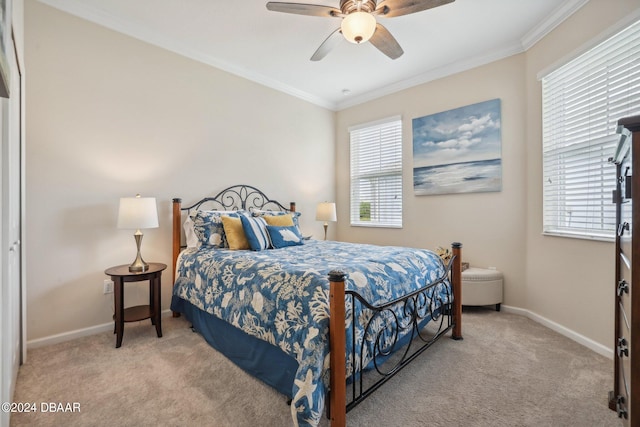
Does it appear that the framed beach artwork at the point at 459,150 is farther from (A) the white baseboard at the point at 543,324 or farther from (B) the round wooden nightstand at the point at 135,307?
(B) the round wooden nightstand at the point at 135,307

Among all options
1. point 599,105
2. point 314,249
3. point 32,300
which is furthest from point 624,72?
point 32,300

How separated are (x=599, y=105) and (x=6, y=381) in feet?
13.8

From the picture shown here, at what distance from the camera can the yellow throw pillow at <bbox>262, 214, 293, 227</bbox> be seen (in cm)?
330

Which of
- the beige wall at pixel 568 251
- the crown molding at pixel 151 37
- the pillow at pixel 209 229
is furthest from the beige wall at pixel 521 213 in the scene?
the pillow at pixel 209 229

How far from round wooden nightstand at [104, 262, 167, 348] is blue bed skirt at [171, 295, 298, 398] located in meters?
0.31

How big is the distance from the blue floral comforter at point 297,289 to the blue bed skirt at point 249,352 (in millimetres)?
91

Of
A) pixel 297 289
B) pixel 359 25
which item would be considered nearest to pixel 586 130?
pixel 359 25

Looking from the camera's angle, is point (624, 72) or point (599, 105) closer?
point (624, 72)

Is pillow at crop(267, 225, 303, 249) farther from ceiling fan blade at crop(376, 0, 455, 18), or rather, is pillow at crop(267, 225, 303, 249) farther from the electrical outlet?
ceiling fan blade at crop(376, 0, 455, 18)

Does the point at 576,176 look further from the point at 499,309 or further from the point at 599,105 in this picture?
the point at 499,309

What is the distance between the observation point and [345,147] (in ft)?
16.0

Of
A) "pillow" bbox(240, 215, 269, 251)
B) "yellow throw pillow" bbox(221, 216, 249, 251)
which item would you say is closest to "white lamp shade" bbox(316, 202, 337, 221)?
"pillow" bbox(240, 215, 269, 251)

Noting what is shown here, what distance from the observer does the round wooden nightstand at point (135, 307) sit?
7.81 feet

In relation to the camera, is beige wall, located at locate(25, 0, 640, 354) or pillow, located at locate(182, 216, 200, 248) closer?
beige wall, located at locate(25, 0, 640, 354)
